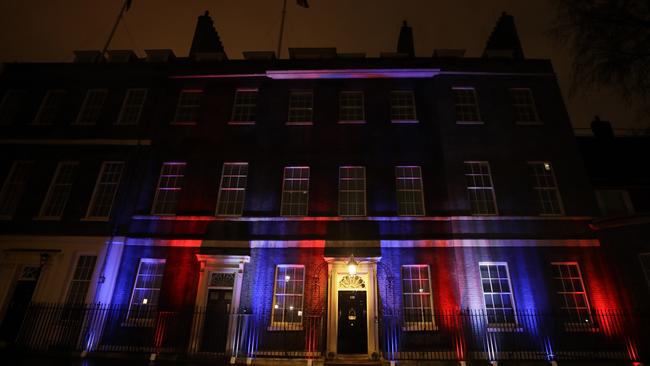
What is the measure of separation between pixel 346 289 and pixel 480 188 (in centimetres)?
752

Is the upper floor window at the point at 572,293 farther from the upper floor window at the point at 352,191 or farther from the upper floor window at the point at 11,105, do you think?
the upper floor window at the point at 11,105

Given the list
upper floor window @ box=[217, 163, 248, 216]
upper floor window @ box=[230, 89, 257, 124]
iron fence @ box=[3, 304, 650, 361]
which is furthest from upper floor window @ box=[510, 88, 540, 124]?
upper floor window @ box=[217, 163, 248, 216]

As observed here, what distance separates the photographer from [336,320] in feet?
43.8

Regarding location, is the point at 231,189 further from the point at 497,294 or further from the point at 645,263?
the point at 645,263

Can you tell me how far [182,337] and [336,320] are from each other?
6121 millimetres

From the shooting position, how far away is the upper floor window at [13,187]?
53.1 ft

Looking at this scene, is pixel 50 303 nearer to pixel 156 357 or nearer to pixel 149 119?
pixel 156 357

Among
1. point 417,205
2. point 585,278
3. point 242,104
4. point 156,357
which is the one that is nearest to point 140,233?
point 156,357

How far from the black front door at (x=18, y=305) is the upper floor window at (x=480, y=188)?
19.4 m

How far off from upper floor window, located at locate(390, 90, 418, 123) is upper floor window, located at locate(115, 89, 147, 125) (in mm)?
12954

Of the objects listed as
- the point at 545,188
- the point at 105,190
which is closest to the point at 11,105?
the point at 105,190

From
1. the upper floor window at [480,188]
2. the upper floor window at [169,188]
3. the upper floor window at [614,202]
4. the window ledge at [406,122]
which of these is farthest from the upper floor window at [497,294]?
the upper floor window at [169,188]

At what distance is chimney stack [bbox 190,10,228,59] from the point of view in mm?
→ 20006

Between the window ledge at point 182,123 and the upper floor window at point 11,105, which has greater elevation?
the upper floor window at point 11,105
